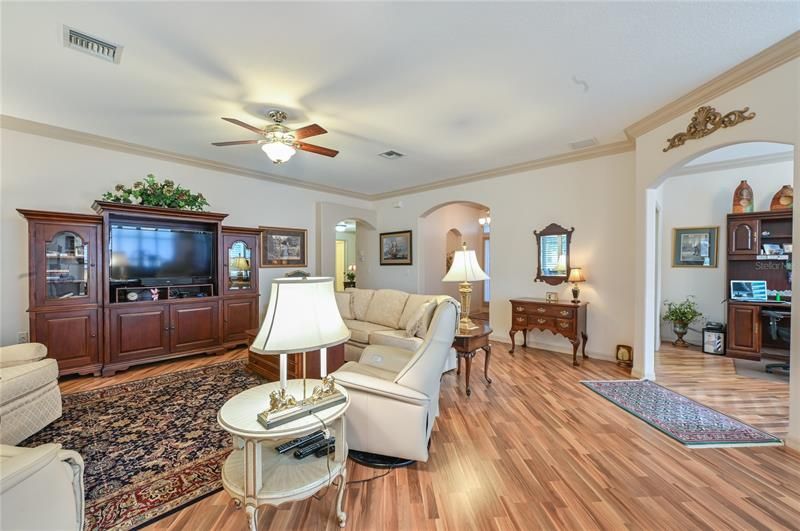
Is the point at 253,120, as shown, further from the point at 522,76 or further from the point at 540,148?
the point at 540,148

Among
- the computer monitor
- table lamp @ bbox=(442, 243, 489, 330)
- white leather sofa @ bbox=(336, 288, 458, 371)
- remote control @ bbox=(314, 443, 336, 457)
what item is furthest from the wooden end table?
the computer monitor

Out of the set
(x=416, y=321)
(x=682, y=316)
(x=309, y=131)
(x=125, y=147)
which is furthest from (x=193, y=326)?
(x=682, y=316)

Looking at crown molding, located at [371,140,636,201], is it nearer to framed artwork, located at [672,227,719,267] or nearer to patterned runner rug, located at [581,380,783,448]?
framed artwork, located at [672,227,719,267]

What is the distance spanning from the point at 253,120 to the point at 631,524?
4404 millimetres

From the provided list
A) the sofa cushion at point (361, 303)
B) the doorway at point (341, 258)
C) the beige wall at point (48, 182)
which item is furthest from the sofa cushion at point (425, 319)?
the doorway at point (341, 258)

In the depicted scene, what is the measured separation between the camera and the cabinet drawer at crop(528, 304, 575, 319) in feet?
13.6

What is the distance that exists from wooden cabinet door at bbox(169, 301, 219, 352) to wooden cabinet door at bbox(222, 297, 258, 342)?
13cm

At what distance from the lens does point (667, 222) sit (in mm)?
5191

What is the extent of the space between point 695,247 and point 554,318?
2878 millimetres

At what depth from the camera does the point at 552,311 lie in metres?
4.28

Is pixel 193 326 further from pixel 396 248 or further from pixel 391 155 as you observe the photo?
pixel 396 248

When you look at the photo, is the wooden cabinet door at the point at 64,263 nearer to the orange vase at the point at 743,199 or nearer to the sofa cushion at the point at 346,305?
the sofa cushion at the point at 346,305

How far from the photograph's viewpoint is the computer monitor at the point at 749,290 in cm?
436

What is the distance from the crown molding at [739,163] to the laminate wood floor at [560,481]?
3.42 metres
